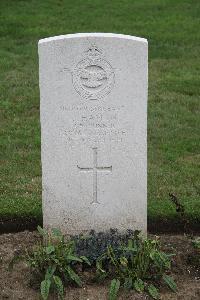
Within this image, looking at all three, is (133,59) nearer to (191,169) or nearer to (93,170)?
(93,170)

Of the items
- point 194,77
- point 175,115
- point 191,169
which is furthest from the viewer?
point 194,77

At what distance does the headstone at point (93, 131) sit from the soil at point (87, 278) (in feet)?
1.02

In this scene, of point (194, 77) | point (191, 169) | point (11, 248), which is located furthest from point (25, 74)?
point (11, 248)

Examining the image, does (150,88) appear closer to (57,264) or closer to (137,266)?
(137,266)

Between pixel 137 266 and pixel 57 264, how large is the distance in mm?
553

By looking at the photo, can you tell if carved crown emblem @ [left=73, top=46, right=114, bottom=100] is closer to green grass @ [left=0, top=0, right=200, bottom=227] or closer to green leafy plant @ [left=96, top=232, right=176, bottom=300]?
green leafy plant @ [left=96, top=232, right=176, bottom=300]

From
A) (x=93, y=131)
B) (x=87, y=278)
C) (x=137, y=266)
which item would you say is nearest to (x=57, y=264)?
(x=87, y=278)

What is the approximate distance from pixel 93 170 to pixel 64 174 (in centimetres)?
22

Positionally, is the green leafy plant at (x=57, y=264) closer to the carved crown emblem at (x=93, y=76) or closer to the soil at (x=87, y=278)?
the soil at (x=87, y=278)

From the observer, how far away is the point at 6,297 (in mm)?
5254

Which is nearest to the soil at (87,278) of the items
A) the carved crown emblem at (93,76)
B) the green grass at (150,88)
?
the green grass at (150,88)

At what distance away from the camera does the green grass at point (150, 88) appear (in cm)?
708

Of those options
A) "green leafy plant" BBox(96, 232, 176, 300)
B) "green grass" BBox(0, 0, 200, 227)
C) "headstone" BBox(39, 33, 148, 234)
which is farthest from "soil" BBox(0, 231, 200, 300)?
"green grass" BBox(0, 0, 200, 227)

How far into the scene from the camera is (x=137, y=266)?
5.33 m
